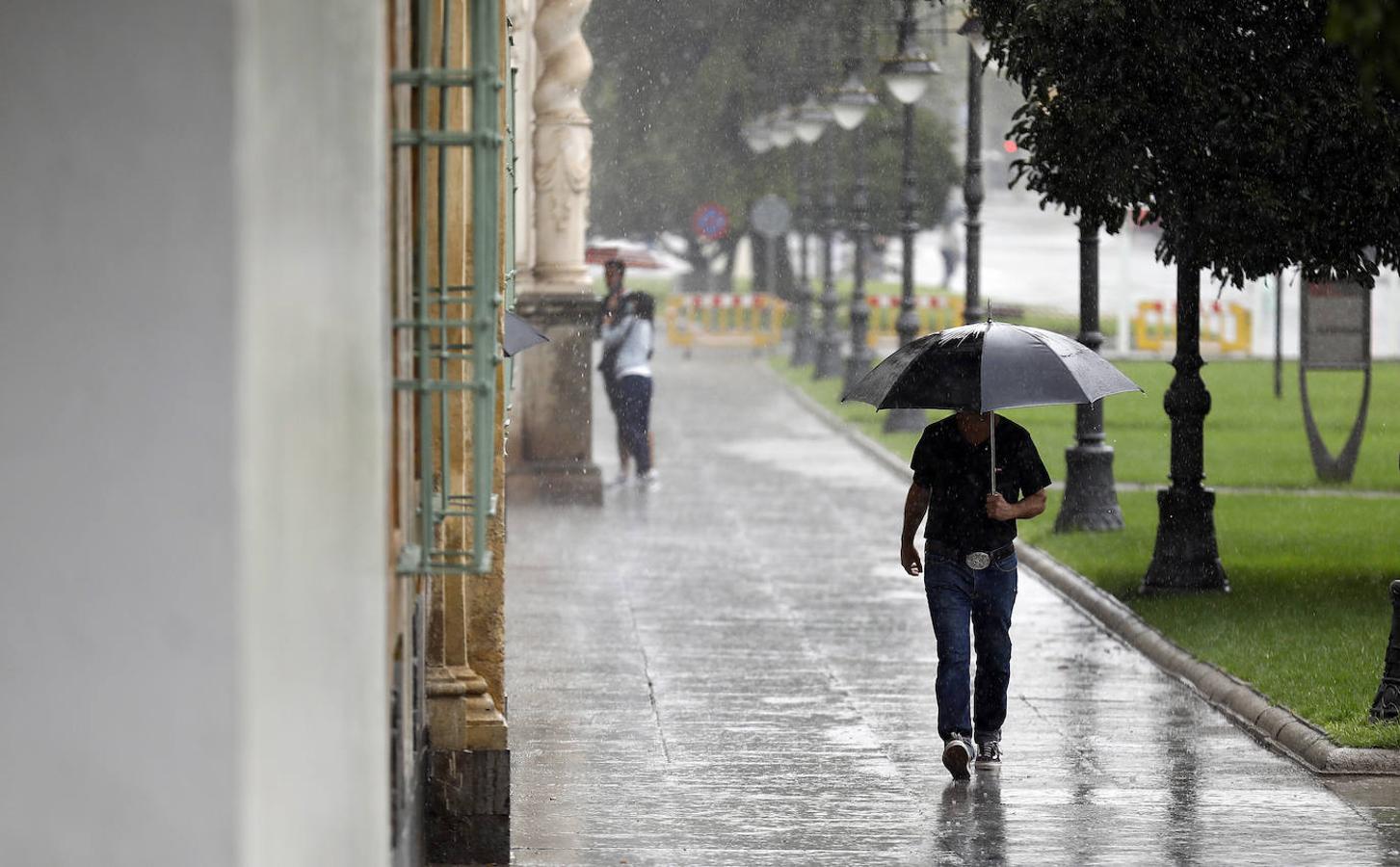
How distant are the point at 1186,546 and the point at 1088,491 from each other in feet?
11.4

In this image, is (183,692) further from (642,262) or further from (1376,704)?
(642,262)

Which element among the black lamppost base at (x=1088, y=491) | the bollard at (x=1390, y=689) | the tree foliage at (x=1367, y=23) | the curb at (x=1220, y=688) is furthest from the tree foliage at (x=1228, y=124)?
the tree foliage at (x=1367, y=23)

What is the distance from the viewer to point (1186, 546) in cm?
1373

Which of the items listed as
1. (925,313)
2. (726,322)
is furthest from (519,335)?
(726,322)

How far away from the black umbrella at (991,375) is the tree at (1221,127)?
257cm

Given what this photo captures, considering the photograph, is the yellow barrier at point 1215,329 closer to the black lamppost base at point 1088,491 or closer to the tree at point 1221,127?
the black lamppost base at point 1088,491

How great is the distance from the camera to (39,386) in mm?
4121

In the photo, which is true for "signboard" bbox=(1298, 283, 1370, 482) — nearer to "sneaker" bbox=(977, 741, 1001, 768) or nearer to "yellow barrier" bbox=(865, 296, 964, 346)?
A: "sneaker" bbox=(977, 741, 1001, 768)

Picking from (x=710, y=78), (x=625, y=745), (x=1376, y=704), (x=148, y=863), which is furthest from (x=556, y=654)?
(x=710, y=78)

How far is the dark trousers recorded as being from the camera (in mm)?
21062

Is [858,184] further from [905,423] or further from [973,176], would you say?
[973,176]

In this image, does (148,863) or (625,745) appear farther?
(625,745)

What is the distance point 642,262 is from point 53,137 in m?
43.1

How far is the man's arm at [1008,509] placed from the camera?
9.04 meters
